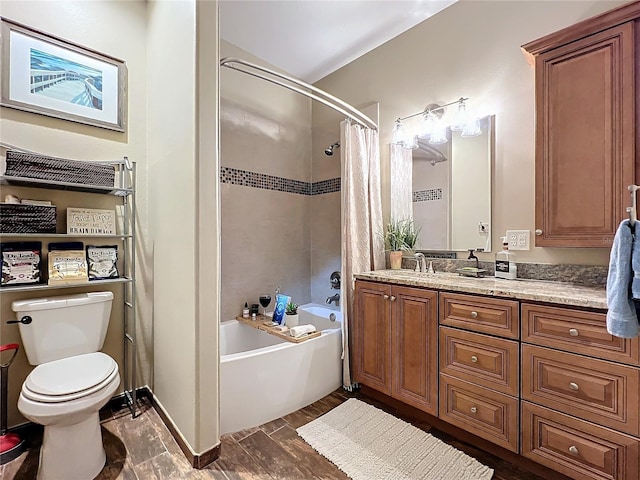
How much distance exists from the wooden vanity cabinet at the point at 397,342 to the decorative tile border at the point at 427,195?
83 centimetres

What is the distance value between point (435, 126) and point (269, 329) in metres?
1.96

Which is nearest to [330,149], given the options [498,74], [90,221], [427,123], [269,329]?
[427,123]

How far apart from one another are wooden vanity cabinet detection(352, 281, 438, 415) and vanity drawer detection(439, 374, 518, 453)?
2.9 inches

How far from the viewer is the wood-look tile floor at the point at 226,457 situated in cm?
145

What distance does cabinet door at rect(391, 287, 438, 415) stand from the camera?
1754 mm

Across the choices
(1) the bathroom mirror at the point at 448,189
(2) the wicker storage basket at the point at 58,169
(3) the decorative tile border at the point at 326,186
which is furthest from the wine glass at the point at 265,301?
(2) the wicker storage basket at the point at 58,169

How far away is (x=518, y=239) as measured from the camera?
6.24ft

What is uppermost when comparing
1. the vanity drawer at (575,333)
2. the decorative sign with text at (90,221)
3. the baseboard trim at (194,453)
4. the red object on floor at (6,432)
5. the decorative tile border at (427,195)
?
the decorative tile border at (427,195)

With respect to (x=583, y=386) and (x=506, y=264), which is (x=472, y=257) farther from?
(x=583, y=386)

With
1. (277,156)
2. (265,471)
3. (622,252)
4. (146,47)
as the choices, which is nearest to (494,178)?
(622,252)

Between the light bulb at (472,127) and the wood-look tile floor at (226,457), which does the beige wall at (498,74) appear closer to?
the light bulb at (472,127)

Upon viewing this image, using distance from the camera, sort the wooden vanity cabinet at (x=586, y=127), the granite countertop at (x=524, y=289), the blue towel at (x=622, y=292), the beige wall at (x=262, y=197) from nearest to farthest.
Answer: the blue towel at (x=622, y=292) → the granite countertop at (x=524, y=289) → the wooden vanity cabinet at (x=586, y=127) → the beige wall at (x=262, y=197)

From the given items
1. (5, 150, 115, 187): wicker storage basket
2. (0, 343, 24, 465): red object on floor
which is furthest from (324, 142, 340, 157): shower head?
(0, 343, 24, 465): red object on floor

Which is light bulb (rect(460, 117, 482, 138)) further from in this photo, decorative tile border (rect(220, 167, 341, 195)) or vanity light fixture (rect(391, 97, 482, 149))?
decorative tile border (rect(220, 167, 341, 195))
